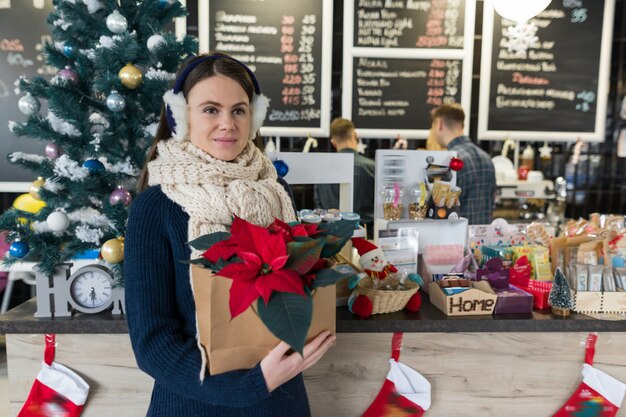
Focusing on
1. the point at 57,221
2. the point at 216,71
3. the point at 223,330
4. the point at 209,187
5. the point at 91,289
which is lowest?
the point at 91,289

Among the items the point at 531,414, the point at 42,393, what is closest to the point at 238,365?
the point at 42,393

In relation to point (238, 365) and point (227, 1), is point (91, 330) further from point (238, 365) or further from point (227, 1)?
point (227, 1)

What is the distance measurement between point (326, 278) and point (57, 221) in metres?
1.12

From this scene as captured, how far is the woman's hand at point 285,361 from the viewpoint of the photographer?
0.92 meters

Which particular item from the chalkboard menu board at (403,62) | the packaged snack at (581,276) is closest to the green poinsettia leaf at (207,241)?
the packaged snack at (581,276)

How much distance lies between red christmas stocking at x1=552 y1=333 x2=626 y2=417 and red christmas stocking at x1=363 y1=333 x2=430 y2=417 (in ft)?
1.84

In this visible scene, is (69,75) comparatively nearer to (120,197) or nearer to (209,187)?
(120,197)

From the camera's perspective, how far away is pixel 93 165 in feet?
5.07

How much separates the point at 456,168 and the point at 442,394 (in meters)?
0.96

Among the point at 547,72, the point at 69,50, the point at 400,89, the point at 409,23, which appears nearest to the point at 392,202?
the point at 69,50

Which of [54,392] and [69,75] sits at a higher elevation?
[69,75]

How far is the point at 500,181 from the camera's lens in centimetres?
358

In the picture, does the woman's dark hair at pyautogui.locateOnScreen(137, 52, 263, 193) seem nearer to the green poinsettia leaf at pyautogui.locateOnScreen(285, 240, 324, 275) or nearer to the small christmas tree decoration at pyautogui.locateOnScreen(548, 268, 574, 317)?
the green poinsettia leaf at pyautogui.locateOnScreen(285, 240, 324, 275)

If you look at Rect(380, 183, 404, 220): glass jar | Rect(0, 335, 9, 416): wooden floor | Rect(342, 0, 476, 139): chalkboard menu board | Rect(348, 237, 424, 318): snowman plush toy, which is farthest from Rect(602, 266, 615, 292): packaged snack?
Rect(0, 335, 9, 416): wooden floor
